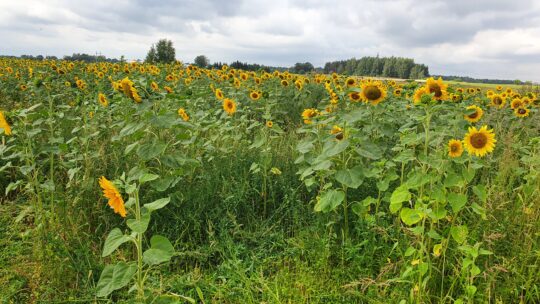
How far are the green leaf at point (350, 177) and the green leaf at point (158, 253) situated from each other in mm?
1046

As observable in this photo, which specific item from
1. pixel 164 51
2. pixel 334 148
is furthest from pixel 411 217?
pixel 164 51

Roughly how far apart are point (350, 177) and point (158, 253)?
113cm

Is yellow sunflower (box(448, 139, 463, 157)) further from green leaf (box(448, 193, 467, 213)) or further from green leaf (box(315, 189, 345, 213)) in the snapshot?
green leaf (box(315, 189, 345, 213))

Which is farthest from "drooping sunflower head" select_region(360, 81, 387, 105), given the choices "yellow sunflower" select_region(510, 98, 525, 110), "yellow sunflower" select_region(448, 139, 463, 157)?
"yellow sunflower" select_region(510, 98, 525, 110)

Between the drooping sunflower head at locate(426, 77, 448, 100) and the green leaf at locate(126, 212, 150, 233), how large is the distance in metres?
1.69

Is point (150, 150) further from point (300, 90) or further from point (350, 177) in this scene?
point (300, 90)

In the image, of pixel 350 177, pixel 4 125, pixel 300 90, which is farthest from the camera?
pixel 300 90

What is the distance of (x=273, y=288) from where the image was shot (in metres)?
2.10

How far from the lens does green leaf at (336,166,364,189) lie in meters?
2.14

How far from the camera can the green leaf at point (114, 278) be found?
1.45 meters

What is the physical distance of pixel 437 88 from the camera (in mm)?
2309

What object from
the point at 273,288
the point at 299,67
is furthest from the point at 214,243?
the point at 299,67

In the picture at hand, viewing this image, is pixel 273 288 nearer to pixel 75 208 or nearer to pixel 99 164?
pixel 75 208

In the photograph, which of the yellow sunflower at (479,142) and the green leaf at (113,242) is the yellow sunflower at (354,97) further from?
the green leaf at (113,242)
